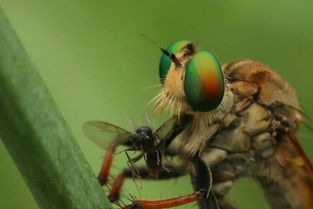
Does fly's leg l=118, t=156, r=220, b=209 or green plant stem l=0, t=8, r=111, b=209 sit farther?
fly's leg l=118, t=156, r=220, b=209

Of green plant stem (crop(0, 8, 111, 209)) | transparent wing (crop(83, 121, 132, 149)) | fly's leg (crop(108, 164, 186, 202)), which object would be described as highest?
green plant stem (crop(0, 8, 111, 209))

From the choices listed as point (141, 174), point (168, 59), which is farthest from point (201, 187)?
point (168, 59)

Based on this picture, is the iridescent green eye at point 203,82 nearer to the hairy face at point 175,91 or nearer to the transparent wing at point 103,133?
the hairy face at point 175,91

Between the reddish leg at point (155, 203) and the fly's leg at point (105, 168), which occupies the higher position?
the fly's leg at point (105, 168)

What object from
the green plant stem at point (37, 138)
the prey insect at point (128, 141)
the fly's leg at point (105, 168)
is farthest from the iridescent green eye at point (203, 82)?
the green plant stem at point (37, 138)

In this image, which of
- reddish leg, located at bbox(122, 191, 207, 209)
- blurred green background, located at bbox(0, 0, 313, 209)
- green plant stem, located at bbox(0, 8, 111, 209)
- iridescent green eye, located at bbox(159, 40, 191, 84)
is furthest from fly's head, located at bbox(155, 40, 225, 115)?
green plant stem, located at bbox(0, 8, 111, 209)

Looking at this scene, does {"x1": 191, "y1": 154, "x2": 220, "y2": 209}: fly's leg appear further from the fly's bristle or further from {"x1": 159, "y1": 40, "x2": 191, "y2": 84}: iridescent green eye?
{"x1": 159, "y1": 40, "x2": 191, "y2": 84}: iridescent green eye
